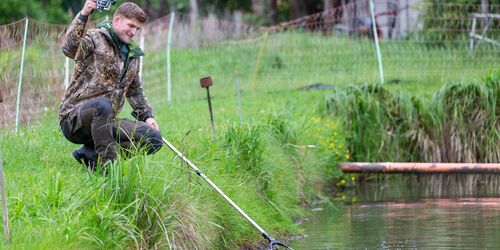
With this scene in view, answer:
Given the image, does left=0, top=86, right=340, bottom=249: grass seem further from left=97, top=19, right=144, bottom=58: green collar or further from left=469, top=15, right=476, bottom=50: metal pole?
left=469, top=15, right=476, bottom=50: metal pole

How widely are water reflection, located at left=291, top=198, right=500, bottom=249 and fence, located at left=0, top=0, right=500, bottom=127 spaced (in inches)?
185

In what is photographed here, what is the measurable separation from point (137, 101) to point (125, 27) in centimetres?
87

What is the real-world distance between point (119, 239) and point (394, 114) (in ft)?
30.9

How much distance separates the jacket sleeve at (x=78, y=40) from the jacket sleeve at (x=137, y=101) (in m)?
0.76

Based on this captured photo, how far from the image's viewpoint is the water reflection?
985cm

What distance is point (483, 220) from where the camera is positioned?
11.4 meters

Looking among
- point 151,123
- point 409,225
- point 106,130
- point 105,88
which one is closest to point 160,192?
point 106,130

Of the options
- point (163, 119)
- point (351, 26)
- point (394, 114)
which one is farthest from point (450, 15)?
point (163, 119)

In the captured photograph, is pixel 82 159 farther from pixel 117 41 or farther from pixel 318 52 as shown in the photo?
pixel 318 52

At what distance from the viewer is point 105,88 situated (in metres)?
9.00

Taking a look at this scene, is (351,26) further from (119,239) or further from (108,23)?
(119,239)

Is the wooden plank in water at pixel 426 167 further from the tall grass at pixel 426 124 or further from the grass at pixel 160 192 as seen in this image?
the tall grass at pixel 426 124

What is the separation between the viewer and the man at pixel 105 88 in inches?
347

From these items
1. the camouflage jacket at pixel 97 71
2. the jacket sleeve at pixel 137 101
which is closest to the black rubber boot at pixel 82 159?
the camouflage jacket at pixel 97 71
